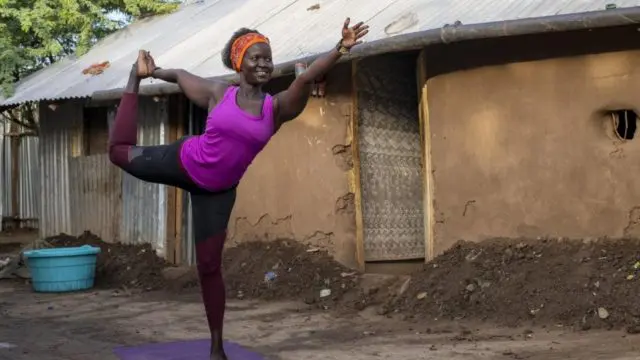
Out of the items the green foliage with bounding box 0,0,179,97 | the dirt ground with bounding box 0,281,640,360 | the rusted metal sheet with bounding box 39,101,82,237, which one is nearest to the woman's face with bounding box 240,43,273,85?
the dirt ground with bounding box 0,281,640,360

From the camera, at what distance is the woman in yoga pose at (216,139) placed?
3953 millimetres

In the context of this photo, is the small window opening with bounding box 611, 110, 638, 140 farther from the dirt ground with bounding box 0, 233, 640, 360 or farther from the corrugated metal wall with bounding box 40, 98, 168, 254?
the corrugated metal wall with bounding box 40, 98, 168, 254

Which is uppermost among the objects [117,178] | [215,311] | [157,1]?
[157,1]

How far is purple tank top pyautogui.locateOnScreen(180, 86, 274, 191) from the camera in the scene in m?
3.95

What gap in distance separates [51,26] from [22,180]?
4454mm

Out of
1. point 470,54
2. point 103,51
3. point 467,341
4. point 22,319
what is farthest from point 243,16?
point 467,341

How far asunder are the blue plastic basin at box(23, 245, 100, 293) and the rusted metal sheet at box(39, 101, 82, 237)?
8.15 feet

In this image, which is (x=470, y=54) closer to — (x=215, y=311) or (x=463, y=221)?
(x=463, y=221)

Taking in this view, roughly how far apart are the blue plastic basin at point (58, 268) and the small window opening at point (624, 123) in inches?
224

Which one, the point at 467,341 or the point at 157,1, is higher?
the point at 157,1

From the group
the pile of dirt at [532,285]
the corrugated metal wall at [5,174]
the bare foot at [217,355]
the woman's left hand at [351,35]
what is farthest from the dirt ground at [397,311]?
the corrugated metal wall at [5,174]

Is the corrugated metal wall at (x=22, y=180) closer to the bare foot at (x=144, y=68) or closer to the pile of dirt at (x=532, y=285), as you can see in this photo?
the pile of dirt at (x=532, y=285)

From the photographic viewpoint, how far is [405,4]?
25.8 ft

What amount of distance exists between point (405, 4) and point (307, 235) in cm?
247
